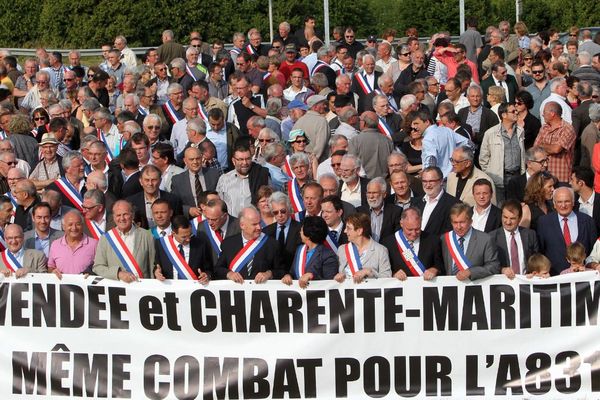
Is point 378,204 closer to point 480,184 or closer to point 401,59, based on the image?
point 480,184

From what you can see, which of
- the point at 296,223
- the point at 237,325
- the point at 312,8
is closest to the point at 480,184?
the point at 296,223

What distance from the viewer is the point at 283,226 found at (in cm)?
1347

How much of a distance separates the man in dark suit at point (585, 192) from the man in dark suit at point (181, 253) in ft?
12.4

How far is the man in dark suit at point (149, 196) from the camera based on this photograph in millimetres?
14332

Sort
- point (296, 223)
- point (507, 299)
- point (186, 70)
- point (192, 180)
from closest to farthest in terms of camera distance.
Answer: point (507, 299) < point (296, 223) < point (192, 180) < point (186, 70)

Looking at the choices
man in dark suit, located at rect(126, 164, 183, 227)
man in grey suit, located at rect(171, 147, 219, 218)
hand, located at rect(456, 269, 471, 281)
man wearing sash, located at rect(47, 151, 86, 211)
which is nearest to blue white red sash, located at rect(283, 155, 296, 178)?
man in grey suit, located at rect(171, 147, 219, 218)

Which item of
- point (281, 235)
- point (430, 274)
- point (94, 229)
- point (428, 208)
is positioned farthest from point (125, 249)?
point (428, 208)

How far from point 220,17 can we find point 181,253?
2253cm

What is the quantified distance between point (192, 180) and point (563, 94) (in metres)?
5.32

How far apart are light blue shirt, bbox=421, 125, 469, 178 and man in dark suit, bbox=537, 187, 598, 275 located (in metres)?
2.53

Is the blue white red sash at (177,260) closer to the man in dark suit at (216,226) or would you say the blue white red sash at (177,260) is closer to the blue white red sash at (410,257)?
the man in dark suit at (216,226)

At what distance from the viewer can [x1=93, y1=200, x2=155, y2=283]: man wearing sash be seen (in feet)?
42.0

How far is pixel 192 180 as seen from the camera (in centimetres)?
1517

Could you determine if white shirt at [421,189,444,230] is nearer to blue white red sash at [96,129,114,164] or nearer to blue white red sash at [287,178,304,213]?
blue white red sash at [287,178,304,213]
